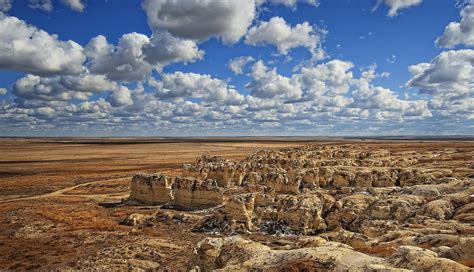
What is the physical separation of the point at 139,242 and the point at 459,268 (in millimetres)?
25928

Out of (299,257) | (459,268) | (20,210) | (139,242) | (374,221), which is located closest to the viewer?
(459,268)

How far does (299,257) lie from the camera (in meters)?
15.1

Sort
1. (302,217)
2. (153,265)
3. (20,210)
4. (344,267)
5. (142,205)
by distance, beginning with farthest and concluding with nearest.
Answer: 1. (142,205)
2. (20,210)
3. (302,217)
4. (153,265)
5. (344,267)

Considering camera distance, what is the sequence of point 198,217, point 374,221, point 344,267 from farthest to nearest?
point 198,217
point 374,221
point 344,267

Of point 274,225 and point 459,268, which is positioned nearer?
point 459,268

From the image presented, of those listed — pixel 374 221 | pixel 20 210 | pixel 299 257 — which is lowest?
pixel 20 210

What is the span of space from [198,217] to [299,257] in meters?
29.1

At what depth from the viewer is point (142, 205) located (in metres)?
52.0

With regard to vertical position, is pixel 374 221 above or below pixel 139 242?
above

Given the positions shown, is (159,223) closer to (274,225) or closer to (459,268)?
(274,225)

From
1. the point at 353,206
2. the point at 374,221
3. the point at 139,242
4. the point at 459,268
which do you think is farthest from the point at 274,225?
the point at 459,268

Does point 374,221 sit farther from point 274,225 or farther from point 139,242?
point 139,242

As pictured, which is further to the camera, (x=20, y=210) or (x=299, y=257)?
(x=20, y=210)

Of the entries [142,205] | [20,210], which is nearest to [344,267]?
[142,205]
